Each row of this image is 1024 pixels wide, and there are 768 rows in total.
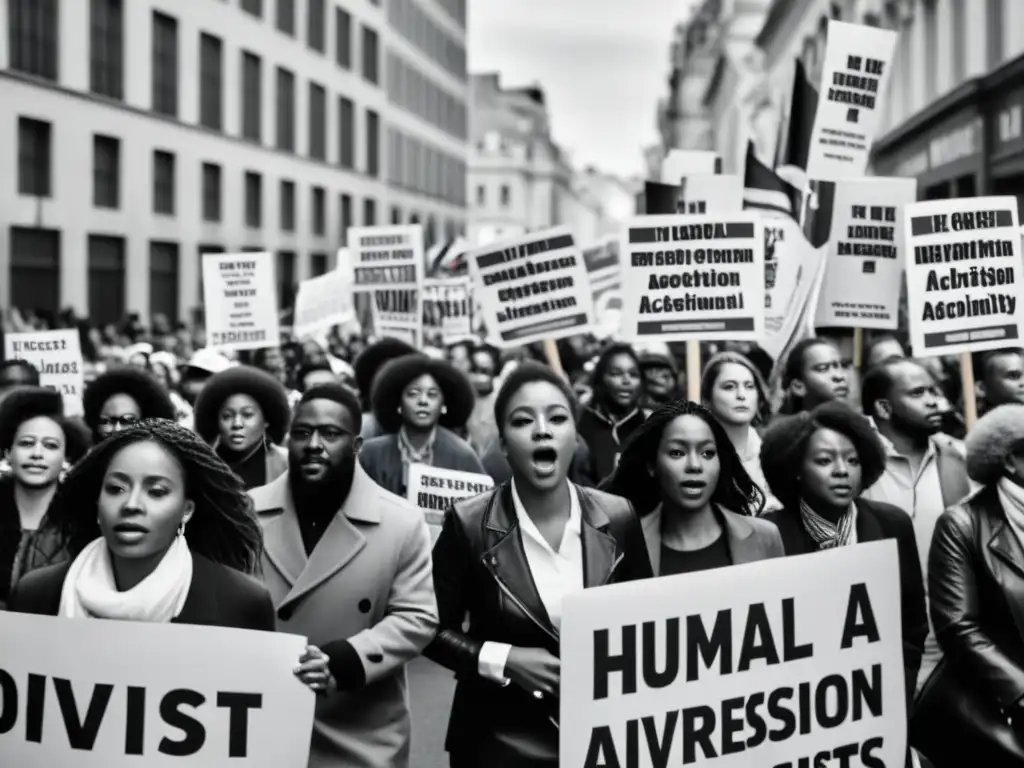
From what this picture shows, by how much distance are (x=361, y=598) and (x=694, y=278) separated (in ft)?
12.5

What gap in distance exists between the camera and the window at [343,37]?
154ft

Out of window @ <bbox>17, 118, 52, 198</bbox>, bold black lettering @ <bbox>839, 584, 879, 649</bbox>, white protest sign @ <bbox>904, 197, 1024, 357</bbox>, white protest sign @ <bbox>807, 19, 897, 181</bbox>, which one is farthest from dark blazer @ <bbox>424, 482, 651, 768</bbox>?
window @ <bbox>17, 118, 52, 198</bbox>

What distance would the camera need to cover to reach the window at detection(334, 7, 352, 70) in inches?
1850

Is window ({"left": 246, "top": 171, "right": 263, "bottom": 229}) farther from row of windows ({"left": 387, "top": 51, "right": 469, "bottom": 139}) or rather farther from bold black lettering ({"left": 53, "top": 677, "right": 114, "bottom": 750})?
bold black lettering ({"left": 53, "top": 677, "right": 114, "bottom": 750})

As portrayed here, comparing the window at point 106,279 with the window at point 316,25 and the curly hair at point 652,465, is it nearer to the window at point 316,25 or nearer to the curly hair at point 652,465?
the window at point 316,25

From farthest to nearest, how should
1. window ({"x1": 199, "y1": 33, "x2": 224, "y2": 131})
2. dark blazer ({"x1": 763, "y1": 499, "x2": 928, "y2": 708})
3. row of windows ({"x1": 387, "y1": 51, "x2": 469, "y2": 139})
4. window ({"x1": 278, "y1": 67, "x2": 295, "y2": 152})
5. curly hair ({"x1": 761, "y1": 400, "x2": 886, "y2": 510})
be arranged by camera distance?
row of windows ({"x1": 387, "y1": 51, "x2": 469, "y2": 139})
window ({"x1": 278, "y1": 67, "x2": 295, "y2": 152})
window ({"x1": 199, "y1": 33, "x2": 224, "y2": 131})
curly hair ({"x1": 761, "y1": 400, "x2": 886, "y2": 510})
dark blazer ({"x1": 763, "y1": 499, "x2": 928, "y2": 708})

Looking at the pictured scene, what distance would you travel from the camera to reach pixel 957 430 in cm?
787

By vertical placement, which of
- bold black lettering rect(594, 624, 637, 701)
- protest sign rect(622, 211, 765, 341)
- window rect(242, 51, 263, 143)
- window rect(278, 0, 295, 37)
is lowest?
bold black lettering rect(594, 624, 637, 701)

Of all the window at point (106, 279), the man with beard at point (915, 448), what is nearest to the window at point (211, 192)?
the window at point (106, 279)

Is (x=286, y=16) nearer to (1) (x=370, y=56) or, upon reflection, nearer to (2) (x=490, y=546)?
(1) (x=370, y=56)

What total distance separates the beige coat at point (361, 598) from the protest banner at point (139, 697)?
0.62 meters

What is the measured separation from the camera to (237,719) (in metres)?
3.62

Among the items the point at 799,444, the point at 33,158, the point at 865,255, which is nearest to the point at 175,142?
the point at 33,158

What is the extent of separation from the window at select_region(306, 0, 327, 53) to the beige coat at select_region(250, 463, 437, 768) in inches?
1609
